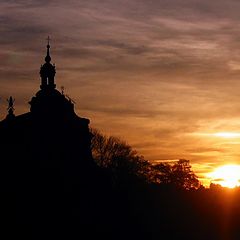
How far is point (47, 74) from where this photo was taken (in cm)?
7975

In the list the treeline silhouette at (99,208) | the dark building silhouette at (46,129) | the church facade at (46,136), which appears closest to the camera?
the treeline silhouette at (99,208)

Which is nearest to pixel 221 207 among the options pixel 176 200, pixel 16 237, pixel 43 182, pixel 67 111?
pixel 176 200

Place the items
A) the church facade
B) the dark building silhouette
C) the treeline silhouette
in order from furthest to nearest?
the dark building silhouette < the church facade < the treeline silhouette

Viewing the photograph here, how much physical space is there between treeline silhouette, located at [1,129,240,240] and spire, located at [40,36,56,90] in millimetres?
7152

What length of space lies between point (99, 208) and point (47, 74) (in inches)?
566

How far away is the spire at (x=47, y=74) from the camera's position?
79500mm

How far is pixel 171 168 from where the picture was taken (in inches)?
5108

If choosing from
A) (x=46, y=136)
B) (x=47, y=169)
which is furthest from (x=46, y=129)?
(x=47, y=169)

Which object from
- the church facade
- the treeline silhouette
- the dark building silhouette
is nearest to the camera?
the treeline silhouette

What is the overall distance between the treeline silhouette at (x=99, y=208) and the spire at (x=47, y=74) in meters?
7.15

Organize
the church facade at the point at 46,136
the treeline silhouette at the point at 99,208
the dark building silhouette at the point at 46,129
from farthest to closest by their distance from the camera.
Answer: the dark building silhouette at the point at 46,129 < the church facade at the point at 46,136 < the treeline silhouette at the point at 99,208

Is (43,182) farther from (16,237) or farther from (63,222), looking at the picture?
(16,237)

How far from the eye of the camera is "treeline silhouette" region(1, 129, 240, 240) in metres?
64.8

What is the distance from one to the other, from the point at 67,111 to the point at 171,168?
51.4 meters
